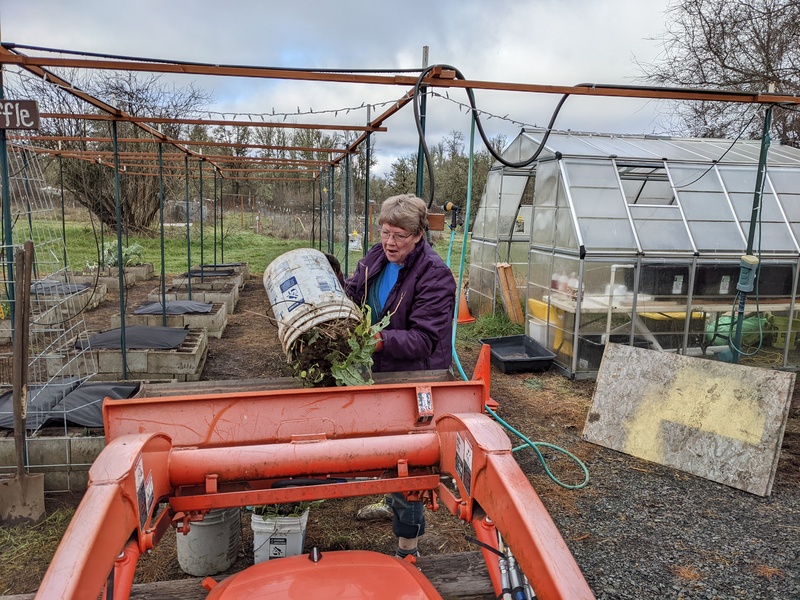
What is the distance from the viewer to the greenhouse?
689 centimetres

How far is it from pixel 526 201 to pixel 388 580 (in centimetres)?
839

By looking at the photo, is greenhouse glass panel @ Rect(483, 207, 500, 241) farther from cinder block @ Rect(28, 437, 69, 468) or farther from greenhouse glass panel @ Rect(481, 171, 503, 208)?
cinder block @ Rect(28, 437, 69, 468)

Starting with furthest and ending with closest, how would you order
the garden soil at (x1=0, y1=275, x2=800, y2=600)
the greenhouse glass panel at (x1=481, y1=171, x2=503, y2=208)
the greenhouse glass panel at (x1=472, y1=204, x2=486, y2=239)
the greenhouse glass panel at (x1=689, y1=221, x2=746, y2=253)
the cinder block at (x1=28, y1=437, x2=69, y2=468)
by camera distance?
the greenhouse glass panel at (x1=472, y1=204, x2=486, y2=239)
the greenhouse glass panel at (x1=481, y1=171, x2=503, y2=208)
the greenhouse glass panel at (x1=689, y1=221, x2=746, y2=253)
the cinder block at (x1=28, y1=437, x2=69, y2=468)
the garden soil at (x1=0, y1=275, x2=800, y2=600)

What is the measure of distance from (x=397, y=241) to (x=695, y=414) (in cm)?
341

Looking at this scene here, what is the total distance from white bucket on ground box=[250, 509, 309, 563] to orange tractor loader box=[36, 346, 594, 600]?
3.63ft

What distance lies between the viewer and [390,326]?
9.62 ft

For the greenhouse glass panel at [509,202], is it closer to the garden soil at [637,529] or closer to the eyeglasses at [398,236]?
the garden soil at [637,529]

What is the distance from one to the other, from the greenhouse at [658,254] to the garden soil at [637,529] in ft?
6.38

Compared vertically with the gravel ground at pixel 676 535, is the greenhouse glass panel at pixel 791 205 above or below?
above

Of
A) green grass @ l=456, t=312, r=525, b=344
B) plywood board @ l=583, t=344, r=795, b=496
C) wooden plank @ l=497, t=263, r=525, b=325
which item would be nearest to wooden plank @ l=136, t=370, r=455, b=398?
plywood board @ l=583, t=344, r=795, b=496

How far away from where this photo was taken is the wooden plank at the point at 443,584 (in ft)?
6.81

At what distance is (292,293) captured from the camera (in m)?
3.00

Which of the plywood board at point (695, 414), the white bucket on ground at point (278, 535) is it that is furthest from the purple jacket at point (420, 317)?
the plywood board at point (695, 414)

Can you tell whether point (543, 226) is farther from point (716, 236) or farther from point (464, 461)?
point (464, 461)
